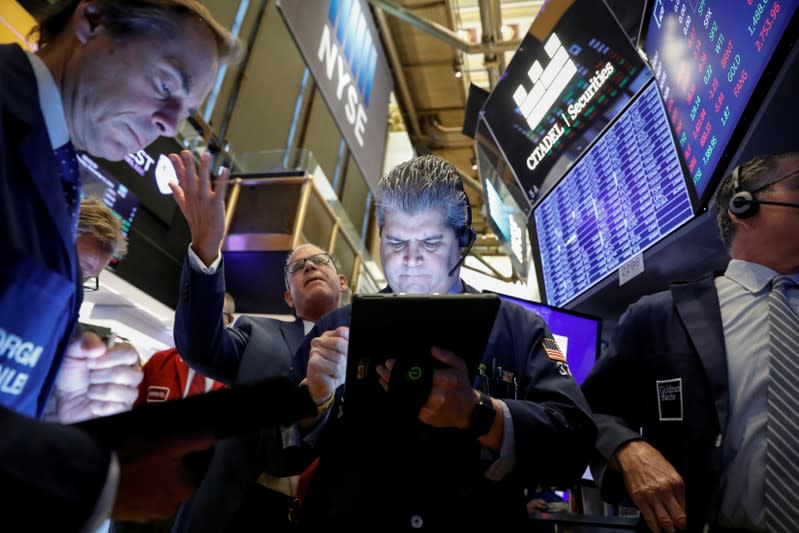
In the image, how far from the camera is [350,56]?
25.0ft

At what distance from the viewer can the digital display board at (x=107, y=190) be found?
11.5 ft

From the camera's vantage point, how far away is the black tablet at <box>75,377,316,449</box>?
2.08 feet

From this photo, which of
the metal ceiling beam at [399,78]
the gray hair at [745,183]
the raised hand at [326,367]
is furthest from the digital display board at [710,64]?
the metal ceiling beam at [399,78]

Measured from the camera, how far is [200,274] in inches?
68.7

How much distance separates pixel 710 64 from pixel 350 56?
6356 mm

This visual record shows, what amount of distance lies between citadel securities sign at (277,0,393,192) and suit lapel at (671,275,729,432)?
5.23 meters

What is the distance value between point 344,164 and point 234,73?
131 inches

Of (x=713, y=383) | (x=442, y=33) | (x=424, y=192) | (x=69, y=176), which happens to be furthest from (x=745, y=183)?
(x=442, y=33)

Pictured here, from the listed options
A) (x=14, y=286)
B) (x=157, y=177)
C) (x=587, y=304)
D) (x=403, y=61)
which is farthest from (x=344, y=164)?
(x=14, y=286)

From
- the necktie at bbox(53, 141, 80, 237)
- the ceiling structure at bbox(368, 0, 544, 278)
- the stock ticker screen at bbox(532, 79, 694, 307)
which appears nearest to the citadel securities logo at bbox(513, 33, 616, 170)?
the stock ticker screen at bbox(532, 79, 694, 307)

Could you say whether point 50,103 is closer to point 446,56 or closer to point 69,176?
point 69,176

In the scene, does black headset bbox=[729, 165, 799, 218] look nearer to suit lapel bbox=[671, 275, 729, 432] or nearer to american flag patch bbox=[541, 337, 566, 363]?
suit lapel bbox=[671, 275, 729, 432]

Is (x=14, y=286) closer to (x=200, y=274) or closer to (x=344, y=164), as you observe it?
(x=200, y=274)

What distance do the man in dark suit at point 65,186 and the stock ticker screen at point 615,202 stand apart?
1956mm
